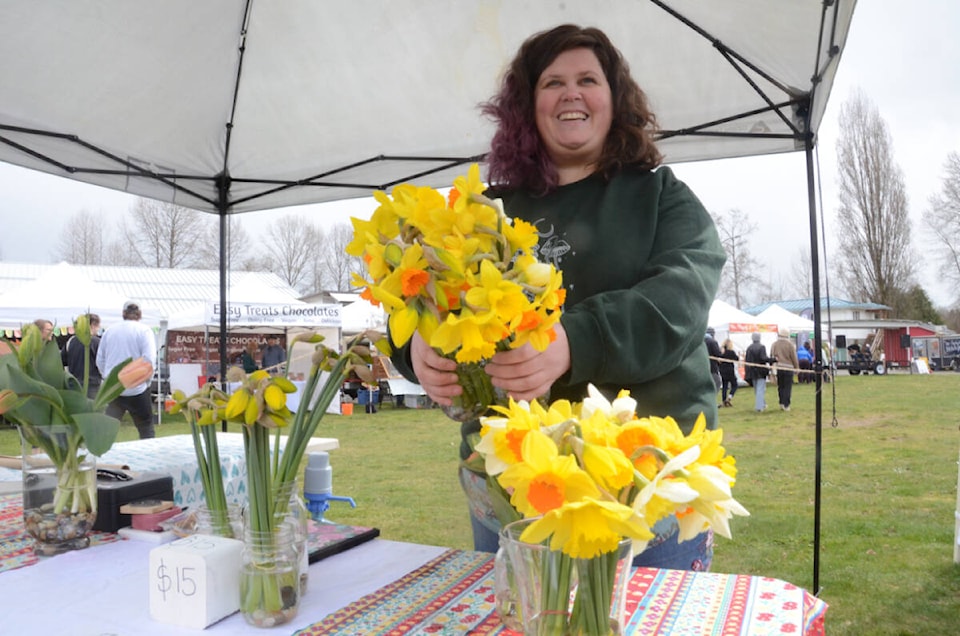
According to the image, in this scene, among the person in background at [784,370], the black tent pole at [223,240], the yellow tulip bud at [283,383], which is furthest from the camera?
the person in background at [784,370]

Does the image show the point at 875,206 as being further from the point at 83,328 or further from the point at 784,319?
the point at 83,328

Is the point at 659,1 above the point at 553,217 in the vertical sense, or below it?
above

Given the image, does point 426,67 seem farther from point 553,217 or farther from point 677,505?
point 677,505

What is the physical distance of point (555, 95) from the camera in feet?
3.99

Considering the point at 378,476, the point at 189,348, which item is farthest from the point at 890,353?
the point at 378,476

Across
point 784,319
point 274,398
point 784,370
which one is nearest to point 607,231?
point 274,398

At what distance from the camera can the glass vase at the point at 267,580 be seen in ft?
2.68

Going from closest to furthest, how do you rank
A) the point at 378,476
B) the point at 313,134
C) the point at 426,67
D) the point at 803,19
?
the point at 803,19 → the point at 426,67 → the point at 313,134 → the point at 378,476

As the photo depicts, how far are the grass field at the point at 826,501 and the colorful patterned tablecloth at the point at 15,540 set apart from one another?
2.42 feet

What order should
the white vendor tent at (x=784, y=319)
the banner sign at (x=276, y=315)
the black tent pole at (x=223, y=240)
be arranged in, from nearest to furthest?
the black tent pole at (x=223, y=240) → the banner sign at (x=276, y=315) → the white vendor tent at (x=784, y=319)

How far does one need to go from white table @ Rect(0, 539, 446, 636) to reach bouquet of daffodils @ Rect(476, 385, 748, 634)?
1.46ft

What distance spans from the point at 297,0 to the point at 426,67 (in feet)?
1.72

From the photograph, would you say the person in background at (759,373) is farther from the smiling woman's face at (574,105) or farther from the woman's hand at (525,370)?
the woman's hand at (525,370)

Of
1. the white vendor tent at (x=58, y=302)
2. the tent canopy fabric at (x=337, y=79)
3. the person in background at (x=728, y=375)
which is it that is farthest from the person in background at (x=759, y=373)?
the white vendor tent at (x=58, y=302)
